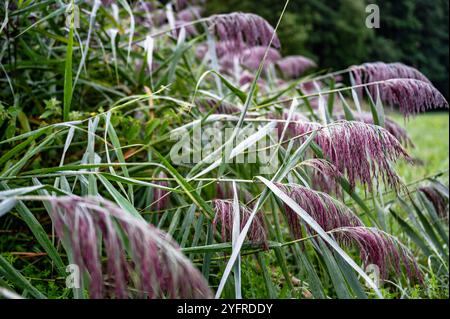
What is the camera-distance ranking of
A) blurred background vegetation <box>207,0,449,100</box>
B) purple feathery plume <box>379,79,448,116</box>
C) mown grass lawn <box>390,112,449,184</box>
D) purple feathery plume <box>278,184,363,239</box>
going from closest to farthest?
purple feathery plume <box>278,184,363,239</box> < purple feathery plume <box>379,79,448,116</box> < mown grass lawn <box>390,112,449,184</box> < blurred background vegetation <box>207,0,449,100</box>

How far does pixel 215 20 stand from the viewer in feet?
5.68

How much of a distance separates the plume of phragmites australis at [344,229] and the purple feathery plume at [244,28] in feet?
2.60

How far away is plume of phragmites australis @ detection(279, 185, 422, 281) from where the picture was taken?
915mm

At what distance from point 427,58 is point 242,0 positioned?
394cm

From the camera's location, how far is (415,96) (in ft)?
4.33

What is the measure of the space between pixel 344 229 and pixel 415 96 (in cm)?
55

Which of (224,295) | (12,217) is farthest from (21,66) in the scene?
(224,295)

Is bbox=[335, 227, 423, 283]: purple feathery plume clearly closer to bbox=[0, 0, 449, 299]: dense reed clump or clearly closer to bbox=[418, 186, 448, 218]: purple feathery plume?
bbox=[0, 0, 449, 299]: dense reed clump

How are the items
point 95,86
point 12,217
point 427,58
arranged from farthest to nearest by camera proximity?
point 427,58 < point 95,86 < point 12,217

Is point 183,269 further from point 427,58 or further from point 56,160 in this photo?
point 427,58

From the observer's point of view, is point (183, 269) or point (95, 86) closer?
point (183, 269)

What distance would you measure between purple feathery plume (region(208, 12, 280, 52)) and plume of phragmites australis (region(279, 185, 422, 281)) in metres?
0.79

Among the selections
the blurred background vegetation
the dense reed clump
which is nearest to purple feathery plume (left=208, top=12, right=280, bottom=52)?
the dense reed clump

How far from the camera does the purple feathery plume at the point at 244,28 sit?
65.7 inches
